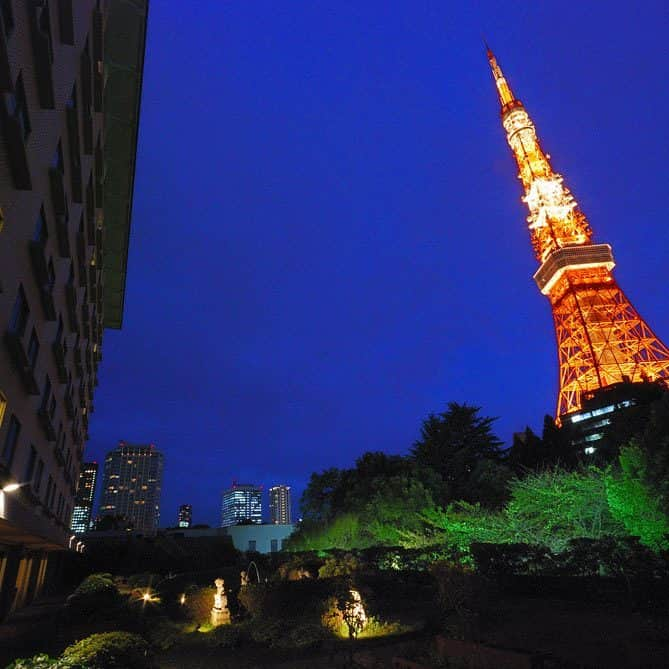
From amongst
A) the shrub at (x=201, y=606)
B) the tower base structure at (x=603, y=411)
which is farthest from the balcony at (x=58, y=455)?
the tower base structure at (x=603, y=411)

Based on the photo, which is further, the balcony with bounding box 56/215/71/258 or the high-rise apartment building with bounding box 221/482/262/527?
the high-rise apartment building with bounding box 221/482/262/527

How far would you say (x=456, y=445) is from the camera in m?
42.8

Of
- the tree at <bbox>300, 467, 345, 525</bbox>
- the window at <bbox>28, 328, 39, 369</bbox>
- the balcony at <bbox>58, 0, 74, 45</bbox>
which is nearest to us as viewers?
the balcony at <bbox>58, 0, 74, 45</bbox>

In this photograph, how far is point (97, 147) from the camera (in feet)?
58.7

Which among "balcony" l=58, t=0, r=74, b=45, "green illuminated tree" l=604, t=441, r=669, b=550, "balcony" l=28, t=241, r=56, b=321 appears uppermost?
"balcony" l=58, t=0, r=74, b=45

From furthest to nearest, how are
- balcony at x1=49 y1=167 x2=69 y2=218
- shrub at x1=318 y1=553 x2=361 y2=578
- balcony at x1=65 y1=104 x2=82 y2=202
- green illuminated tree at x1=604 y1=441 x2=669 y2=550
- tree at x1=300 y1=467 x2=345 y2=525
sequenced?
tree at x1=300 y1=467 x2=345 y2=525, shrub at x1=318 y1=553 x2=361 y2=578, green illuminated tree at x1=604 y1=441 x2=669 y2=550, balcony at x1=65 y1=104 x2=82 y2=202, balcony at x1=49 y1=167 x2=69 y2=218

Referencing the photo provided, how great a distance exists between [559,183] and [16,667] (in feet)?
241

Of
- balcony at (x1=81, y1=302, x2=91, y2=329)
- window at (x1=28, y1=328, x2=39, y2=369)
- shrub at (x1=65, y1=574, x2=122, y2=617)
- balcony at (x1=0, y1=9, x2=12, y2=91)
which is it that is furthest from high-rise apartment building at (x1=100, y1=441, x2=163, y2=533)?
balcony at (x1=0, y1=9, x2=12, y2=91)


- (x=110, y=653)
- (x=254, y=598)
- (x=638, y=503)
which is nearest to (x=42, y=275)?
(x=110, y=653)

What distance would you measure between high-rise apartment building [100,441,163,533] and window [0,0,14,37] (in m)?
162

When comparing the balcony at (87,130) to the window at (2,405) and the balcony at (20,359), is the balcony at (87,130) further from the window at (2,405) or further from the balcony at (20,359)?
the window at (2,405)

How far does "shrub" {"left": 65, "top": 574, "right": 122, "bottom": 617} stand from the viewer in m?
16.7

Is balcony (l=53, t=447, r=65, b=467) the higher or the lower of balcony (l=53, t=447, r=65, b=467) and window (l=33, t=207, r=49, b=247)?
the lower

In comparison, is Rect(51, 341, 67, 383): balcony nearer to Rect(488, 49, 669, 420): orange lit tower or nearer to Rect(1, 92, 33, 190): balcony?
Rect(1, 92, 33, 190): balcony
